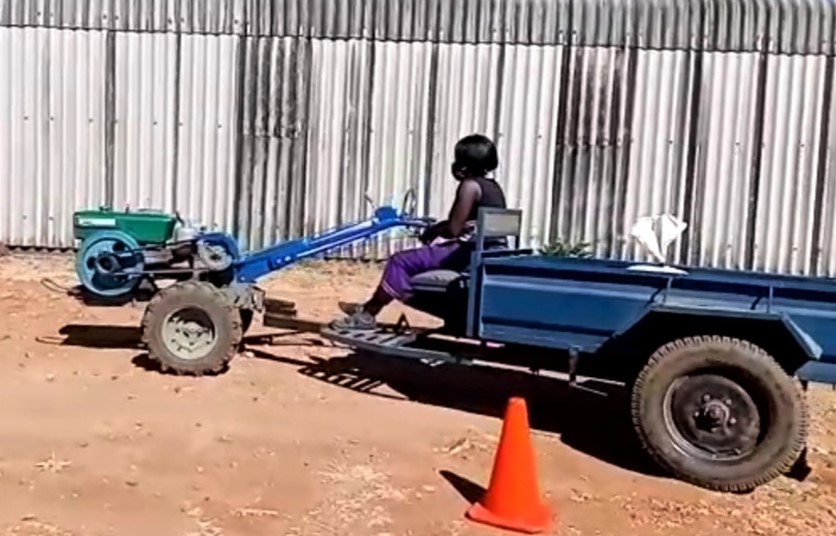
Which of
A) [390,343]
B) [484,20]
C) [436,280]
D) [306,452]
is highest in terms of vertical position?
[484,20]

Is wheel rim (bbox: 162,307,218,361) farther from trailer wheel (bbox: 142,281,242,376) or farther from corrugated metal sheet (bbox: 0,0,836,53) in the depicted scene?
corrugated metal sheet (bbox: 0,0,836,53)

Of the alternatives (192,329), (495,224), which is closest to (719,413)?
(495,224)

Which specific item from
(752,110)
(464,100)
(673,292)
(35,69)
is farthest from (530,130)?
(673,292)

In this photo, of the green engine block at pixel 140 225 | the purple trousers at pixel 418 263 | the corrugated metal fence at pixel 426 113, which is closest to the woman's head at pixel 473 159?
the purple trousers at pixel 418 263

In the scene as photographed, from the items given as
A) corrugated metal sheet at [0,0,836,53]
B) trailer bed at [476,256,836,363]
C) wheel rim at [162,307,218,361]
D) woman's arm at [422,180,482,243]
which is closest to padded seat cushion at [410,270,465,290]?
woman's arm at [422,180,482,243]

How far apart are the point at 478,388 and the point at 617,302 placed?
193 cm

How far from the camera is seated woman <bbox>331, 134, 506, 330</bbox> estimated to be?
26.2ft

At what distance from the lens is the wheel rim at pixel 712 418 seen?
642 centimetres

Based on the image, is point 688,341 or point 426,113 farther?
point 426,113

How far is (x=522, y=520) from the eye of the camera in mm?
5637

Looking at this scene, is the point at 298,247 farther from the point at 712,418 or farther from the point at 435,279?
the point at 712,418

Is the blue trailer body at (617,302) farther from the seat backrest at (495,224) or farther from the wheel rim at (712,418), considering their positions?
the wheel rim at (712,418)

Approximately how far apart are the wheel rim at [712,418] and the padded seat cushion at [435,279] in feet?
5.61

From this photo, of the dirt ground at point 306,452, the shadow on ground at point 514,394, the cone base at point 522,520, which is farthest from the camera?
the shadow on ground at point 514,394
